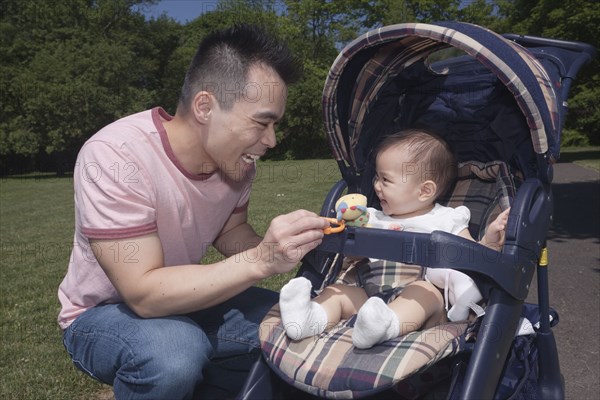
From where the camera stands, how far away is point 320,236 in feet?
6.86

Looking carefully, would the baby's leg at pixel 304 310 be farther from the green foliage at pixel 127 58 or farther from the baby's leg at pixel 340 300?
the green foliage at pixel 127 58

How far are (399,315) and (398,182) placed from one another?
0.80 metres

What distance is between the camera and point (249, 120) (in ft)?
7.95

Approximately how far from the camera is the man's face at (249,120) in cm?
241

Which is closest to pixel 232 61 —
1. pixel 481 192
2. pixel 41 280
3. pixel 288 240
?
pixel 288 240

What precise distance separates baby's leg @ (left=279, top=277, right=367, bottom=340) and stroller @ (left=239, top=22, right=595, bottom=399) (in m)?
0.04

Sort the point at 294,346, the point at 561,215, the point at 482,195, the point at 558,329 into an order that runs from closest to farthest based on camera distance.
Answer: the point at 294,346 → the point at 482,195 → the point at 558,329 → the point at 561,215

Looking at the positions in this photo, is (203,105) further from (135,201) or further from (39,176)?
(39,176)

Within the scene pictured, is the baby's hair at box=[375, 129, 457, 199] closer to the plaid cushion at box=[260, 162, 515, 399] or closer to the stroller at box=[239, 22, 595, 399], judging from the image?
the stroller at box=[239, 22, 595, 399]

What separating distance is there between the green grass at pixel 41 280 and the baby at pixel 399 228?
1.69 m

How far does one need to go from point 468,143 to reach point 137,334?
77.2 inches

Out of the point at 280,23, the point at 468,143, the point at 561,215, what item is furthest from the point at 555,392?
the point at 280,23

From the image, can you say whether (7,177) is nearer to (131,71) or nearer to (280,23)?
(131,71)

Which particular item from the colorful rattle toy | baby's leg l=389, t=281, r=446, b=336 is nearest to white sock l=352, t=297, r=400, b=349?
baby's leg l=389, t=281, r=446, b=336
